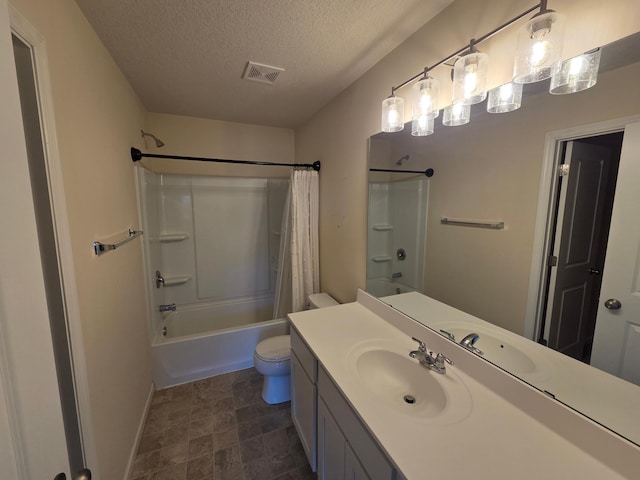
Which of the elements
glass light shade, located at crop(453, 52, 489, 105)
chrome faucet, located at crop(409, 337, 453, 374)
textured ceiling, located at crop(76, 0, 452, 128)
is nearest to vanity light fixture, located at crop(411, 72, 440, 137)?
glass light shade, located at crop(453, 52, 489, 105)

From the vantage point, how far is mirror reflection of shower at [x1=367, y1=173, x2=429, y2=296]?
143 cm

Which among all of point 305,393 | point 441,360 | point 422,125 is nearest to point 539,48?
point 422,125

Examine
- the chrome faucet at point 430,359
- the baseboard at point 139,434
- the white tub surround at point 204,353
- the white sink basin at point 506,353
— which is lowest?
the baseboard at point 139,434

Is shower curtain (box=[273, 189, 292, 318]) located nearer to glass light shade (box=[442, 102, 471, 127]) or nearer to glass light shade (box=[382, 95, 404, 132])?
glass light shade (box=[382, 95, 404, 132])

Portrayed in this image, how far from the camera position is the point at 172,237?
2.78 metres

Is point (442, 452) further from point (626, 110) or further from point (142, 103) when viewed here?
point (142, 103)

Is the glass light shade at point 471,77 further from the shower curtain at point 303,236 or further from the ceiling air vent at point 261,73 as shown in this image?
the shower curtain at point 303,236

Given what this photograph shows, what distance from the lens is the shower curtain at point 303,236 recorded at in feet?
7.78

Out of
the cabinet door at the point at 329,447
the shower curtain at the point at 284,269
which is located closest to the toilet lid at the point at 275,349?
the shower curtain at the point at 284,269

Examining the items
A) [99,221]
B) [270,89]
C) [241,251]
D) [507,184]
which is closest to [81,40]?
[99,221]

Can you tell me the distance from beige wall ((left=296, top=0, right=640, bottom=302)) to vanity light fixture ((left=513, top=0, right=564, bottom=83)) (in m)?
0.05

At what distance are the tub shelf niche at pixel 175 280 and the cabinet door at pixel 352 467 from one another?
8.06 feet

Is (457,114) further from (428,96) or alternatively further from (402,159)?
(402,159)

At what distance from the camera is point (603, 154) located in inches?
30.3
